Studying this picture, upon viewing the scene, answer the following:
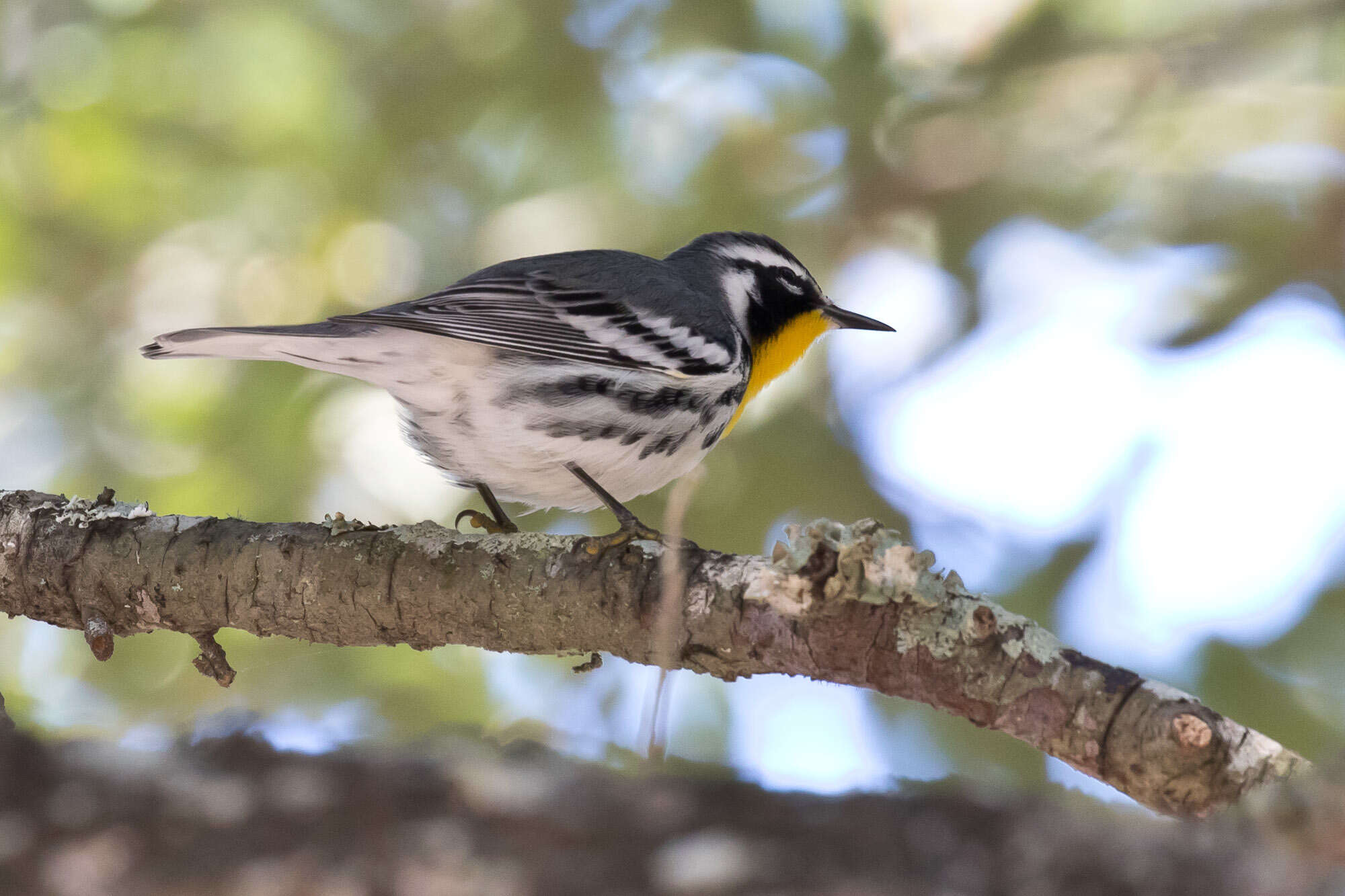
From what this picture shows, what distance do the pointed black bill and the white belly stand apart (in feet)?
2.90

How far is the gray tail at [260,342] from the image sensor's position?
7.19 ft

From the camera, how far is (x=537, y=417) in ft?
8.36

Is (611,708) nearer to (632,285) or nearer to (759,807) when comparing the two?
(632,285)

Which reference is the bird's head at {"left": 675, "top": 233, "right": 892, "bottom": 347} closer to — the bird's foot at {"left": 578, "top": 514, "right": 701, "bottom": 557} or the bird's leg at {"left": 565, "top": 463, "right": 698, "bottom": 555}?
the bird's leg at {"left": 565, "top": 463, "right": 698, "bottom": 555}

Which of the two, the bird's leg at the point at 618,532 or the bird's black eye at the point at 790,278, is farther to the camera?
the bird's black eye at the point at 790,278

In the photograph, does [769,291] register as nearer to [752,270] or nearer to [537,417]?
[752,270]

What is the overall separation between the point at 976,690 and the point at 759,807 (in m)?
0.79

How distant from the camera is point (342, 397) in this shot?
3.22 meters

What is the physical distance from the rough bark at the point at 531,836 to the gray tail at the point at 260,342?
152 centimetres

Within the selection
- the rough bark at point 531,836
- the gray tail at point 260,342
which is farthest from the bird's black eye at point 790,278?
the rough bark at point 531,836

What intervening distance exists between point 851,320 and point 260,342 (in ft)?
6.27

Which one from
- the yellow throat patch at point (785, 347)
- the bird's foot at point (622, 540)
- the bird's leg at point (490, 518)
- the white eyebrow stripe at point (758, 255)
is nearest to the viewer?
the bird's foot at point (622, 540)

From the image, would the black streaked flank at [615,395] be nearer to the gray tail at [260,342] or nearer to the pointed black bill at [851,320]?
the gray tail at [260,342]

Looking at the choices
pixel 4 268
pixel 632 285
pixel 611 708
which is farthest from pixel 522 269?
pixel 4 268
